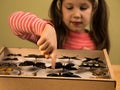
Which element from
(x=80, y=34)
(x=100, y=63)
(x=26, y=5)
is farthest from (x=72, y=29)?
(x=26, y=5)

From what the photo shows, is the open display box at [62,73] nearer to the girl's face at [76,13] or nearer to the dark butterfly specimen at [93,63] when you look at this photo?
the dark butterfly specimen at [93,63]

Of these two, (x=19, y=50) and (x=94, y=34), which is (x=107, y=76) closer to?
(x=19, y=50)

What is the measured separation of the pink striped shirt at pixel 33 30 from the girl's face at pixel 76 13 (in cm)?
5

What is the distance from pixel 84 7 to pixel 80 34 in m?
0.14

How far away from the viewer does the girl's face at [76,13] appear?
41.7 inches

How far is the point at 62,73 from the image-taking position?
62 cm

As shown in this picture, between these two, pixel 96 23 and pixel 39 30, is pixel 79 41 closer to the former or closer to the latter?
pixel 96 23

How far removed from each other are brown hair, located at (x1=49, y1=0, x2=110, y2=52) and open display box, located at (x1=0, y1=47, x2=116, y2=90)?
1.25 feet

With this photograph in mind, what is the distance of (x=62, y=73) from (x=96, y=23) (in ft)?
2.27

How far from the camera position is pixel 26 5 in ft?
7.82

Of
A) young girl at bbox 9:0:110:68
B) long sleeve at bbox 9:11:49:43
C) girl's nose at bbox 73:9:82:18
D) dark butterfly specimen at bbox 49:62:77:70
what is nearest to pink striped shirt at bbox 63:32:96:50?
young girl at bbox 9:0:110:68

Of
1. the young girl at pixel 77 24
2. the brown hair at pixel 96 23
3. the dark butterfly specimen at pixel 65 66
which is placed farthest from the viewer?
the brown hair at pixel 96 23

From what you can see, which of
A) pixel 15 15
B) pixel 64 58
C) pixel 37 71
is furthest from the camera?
pixel 15 15

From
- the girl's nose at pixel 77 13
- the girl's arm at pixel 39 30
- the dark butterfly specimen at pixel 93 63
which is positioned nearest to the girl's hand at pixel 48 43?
the girl's arm at pixel 39 30
